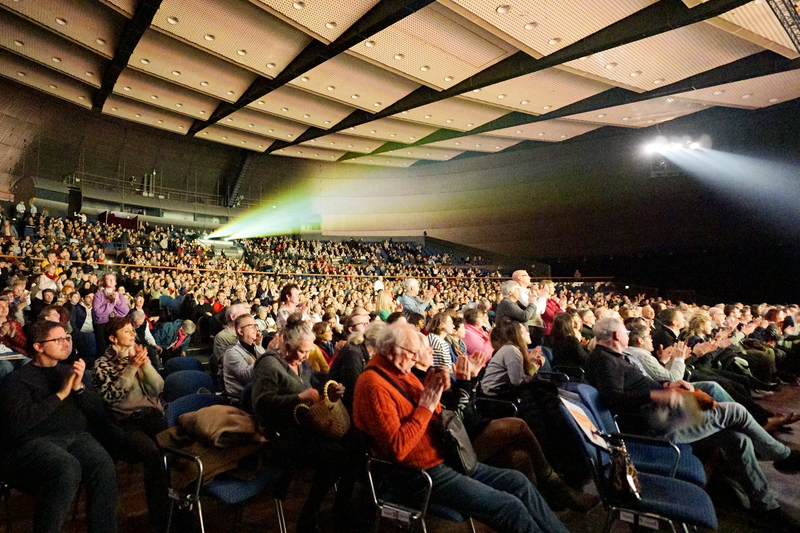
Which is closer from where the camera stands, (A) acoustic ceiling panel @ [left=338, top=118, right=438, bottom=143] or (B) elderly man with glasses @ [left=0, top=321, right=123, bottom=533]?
(B) elderly man with glasses @ [left=0, top=321, right=123, bottom=533]

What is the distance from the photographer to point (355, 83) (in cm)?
991

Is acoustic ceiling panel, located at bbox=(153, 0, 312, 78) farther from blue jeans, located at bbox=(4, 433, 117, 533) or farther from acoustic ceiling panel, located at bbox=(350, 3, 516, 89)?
blue jeans, located at bbox=(4, 433, 117, 533)

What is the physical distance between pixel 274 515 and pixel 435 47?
7.60 meters

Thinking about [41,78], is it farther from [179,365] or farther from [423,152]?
[179,365]

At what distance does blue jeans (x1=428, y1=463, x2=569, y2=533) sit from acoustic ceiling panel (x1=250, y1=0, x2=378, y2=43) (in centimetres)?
691

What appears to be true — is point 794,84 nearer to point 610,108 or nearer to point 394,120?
point 610,108

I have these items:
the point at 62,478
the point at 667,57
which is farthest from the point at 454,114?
the point at 62,478

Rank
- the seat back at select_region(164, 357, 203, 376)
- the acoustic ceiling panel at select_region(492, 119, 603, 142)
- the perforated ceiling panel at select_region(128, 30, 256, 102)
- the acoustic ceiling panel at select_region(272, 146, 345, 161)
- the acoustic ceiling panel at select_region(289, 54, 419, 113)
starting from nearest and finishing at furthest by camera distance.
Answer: the seat back at select_region(164, 357, 203, 376)
the perforated ceiling panel at select_region(128, 30, 256, 102)
the acoustic ceiling panel at select_region(289, 54, 419, 113)
the acoustic ceiling panel at select_region(492, 119, 603, 142)
the acoustic ceiling panel at select_region(272, 146, 345, 161)

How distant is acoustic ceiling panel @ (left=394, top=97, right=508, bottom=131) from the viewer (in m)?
10.8

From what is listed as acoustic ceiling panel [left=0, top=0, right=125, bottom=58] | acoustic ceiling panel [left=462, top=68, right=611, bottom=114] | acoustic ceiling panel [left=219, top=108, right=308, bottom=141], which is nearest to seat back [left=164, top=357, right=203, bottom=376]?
acoustic ceiling panel [left=0, top=0, right=125, bottom=58]

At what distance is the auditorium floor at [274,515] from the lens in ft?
8.10

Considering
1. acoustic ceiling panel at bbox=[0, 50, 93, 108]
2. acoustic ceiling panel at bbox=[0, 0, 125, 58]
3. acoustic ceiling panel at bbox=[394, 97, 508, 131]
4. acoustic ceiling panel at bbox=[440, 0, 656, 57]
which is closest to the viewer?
acoustic ceiling panel at bbox=[440, 0, 656, 57]

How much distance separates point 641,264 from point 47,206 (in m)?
19.2

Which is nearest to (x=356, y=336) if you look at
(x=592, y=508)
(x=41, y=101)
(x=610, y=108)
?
(x=592, y=508)
